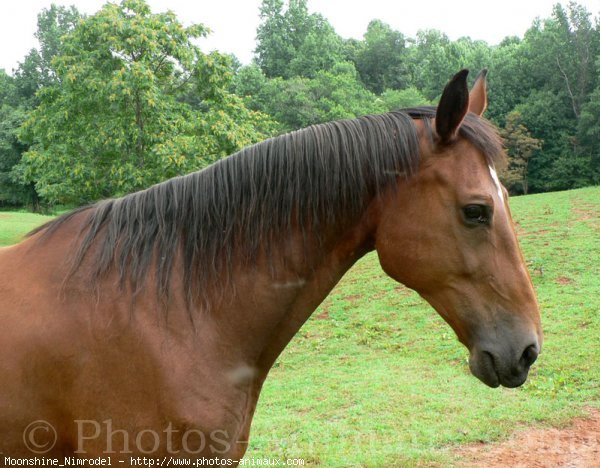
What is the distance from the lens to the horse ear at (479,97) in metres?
2.38

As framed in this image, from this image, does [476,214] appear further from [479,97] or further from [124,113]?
[124,113]

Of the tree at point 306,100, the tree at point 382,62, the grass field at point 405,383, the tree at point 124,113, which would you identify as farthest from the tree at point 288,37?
the grass field at point 405,383

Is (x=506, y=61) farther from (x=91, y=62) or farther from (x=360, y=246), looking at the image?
(x=360, y=246)

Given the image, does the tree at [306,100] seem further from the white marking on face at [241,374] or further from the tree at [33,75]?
the white marking on face at [241,374]

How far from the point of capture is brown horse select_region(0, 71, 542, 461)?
5.98 feet

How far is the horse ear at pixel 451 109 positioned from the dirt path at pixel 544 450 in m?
3.12

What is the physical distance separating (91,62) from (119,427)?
35.9 ft

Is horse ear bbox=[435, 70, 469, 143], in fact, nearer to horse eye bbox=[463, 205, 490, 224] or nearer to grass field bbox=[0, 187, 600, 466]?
horse eye bbox=[463, 205, 490, 224]

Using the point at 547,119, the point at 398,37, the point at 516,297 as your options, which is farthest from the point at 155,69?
the point at 398,37

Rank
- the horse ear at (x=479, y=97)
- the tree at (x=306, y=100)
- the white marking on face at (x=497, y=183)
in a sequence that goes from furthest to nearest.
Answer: the tree at (x=306, y=100) < the horse ear at (x=479, y=97) < the white marking on face at (x=497, y=183)

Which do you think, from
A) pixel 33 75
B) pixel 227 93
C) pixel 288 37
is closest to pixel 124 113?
pixel 227 93

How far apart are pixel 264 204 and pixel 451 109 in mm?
800

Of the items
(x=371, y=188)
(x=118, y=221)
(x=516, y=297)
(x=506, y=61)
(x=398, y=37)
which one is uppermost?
(x=398, y=37)

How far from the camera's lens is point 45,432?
1873 mm
